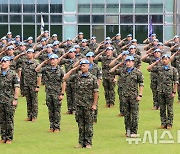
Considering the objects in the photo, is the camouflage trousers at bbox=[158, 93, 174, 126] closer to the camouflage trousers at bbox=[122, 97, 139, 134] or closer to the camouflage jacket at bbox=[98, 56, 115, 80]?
the camouflage trousers at bbox=[122, 97, 139, 134]

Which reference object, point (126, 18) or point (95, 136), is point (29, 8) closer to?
point (126, 18)

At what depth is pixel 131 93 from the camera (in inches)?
711

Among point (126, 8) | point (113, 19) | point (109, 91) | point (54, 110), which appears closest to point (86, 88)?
point (54, 110)

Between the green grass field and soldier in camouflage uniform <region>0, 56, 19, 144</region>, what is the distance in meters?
0.46

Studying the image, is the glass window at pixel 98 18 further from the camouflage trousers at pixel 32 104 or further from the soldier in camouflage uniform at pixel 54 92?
the soldier in camouflage uniform at pixel 54 92

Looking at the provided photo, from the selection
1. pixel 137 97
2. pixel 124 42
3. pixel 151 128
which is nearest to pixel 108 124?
pixel 151 128

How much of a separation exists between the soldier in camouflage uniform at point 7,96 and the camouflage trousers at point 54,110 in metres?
1.97

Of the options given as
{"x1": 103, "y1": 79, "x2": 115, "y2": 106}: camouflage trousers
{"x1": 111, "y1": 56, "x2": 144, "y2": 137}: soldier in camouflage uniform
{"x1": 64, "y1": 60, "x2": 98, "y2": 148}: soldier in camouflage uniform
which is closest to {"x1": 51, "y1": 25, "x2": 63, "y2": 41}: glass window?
{"x1": 103, "y1": 79, "x2": 115, "y2": 106}: camouflage trousers

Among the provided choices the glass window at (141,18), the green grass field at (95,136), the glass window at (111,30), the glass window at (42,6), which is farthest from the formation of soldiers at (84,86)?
the glass window at (42,6)

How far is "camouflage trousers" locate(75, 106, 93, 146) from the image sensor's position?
16.6 metres

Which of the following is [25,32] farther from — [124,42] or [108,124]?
[108,124]

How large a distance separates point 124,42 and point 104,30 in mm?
16624

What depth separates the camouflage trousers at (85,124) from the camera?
16.6 m

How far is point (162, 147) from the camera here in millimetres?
16609
